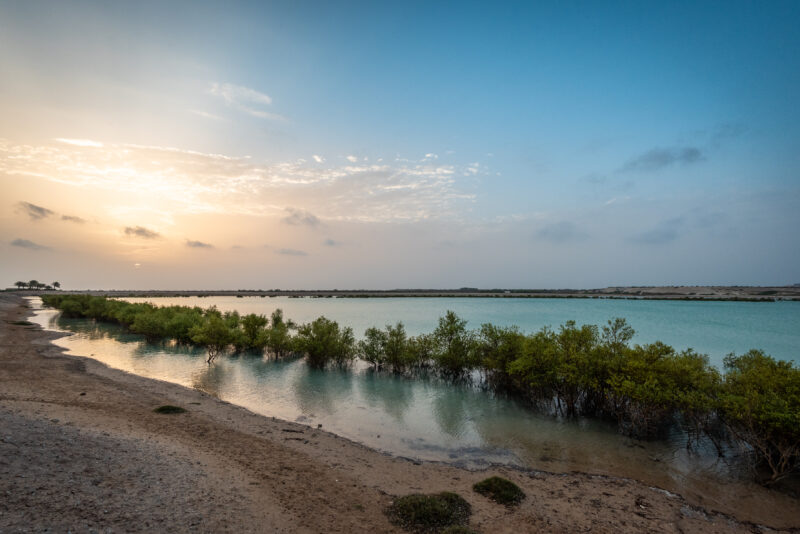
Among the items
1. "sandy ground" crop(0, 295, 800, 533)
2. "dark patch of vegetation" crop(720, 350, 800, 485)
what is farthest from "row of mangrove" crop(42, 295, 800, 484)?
"sandy ground" crop(0, 295, 800, 533)

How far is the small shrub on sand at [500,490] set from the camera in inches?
426

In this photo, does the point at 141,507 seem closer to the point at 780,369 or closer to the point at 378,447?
the point at 378,447

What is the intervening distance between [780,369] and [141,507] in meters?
22.1

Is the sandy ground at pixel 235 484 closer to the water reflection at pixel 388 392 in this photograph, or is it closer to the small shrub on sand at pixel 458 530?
the small shrub on sand at pixel 458 530

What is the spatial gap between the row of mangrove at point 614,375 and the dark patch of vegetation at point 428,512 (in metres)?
10.4

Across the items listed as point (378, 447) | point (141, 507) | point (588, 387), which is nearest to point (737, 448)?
point (588, 387)

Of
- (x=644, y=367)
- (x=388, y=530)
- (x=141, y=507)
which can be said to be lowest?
(x=388, y=530)

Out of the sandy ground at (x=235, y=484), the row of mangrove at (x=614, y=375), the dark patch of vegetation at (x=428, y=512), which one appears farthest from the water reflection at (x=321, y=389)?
the dark patch of vegetation at (x=428, y=512)

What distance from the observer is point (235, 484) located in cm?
1050

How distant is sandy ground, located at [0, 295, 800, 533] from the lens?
822 cm

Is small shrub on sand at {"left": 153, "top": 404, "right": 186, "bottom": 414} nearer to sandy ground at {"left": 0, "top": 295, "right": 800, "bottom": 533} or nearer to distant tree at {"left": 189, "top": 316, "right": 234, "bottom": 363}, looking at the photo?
sandy ground at {"left": 0, "top": 295, "right": 800, "bottom": 533}

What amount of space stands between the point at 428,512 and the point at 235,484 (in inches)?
227

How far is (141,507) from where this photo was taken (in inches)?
329

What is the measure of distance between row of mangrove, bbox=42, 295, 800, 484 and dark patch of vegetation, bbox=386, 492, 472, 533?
10436 mm
